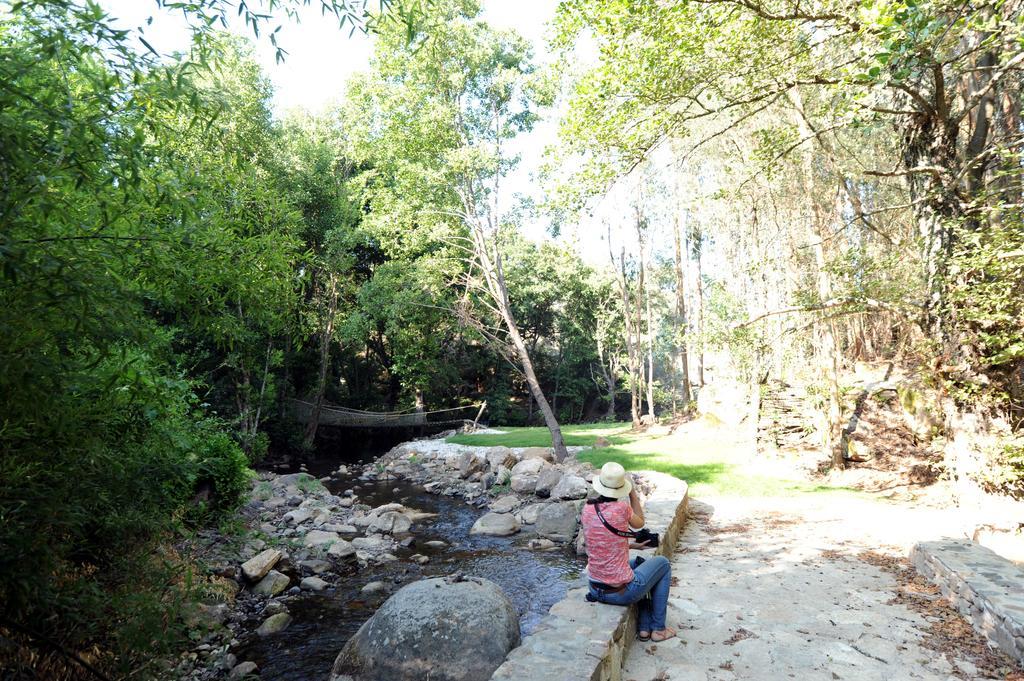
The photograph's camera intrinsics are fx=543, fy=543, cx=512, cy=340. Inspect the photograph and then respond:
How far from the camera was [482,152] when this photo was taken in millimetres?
10242

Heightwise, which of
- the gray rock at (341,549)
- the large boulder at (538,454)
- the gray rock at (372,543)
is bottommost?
the gray rock at (372,543)

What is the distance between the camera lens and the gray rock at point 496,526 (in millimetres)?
7133

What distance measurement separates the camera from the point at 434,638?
3113mm

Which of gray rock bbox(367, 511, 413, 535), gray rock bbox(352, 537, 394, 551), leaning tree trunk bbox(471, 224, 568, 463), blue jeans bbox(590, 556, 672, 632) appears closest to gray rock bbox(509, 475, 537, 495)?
leaning tree trunk bbox(471, 224, 568, 463)

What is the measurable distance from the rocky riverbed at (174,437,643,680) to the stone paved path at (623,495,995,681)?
146 centimetres

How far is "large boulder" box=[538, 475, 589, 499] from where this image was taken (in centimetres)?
813

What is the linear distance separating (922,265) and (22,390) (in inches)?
281

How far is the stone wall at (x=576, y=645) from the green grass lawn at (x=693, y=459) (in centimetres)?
494

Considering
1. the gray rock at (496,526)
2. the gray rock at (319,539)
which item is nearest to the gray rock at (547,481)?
the gray rock at (496,526)

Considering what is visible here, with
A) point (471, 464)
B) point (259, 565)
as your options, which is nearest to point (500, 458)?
point (471, 464)

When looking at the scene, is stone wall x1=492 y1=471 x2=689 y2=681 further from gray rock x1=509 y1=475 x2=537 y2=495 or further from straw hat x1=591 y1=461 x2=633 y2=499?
gray rock x1=509 y1=475 x2=537 y2=495

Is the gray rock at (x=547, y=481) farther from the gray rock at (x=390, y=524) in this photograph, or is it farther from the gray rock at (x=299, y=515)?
Answer: the gray rock at (x=299, y=515)

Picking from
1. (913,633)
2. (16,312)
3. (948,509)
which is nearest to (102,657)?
(16,312)

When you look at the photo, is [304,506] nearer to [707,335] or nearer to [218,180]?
[218,180]
